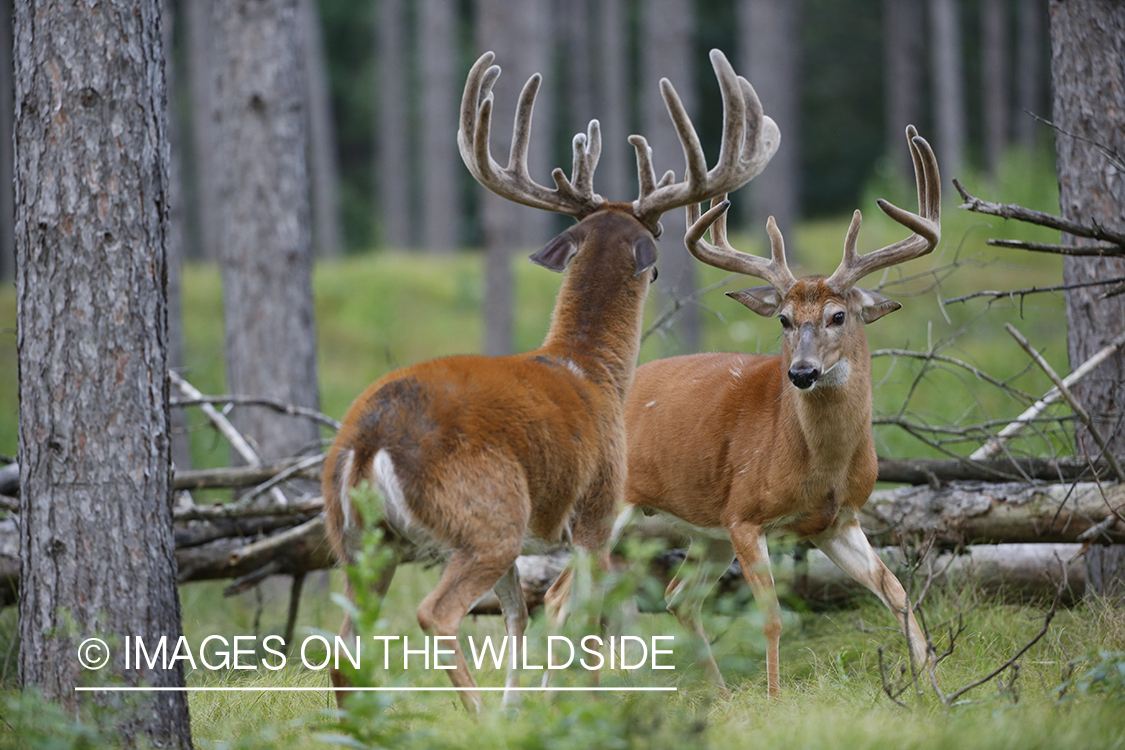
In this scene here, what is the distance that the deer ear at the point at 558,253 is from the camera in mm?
4633

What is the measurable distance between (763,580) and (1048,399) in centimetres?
196

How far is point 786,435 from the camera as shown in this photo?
16.0ft

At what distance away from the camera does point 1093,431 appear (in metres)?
4.24

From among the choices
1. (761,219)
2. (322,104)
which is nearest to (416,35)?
(322,104)

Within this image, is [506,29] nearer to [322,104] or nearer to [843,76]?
[322,104]

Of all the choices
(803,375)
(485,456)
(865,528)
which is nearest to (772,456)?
(803,375)

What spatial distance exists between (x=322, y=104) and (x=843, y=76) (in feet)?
48.5

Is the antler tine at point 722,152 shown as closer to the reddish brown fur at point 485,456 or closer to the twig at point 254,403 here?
the reddish brown fur at point 485,456

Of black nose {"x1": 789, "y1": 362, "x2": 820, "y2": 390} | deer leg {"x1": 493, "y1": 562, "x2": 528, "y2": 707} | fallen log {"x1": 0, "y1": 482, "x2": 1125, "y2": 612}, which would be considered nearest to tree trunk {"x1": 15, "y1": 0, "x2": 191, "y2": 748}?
deer leg {"x1": 493, "y1": 562, "x2": 528, "y2": 707}

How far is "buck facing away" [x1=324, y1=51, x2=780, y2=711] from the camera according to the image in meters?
3.57

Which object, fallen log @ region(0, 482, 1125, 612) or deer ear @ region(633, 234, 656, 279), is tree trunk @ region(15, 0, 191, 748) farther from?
deer ear @ region(633, 234, 656, 279)

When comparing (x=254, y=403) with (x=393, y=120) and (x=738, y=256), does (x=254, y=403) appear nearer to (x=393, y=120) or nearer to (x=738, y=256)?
(x=738, y=256)

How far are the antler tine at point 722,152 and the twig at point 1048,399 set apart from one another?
1.77 meters

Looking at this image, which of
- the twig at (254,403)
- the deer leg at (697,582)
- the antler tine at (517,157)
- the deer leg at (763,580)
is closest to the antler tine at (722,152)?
the antler tine at (517,157)
